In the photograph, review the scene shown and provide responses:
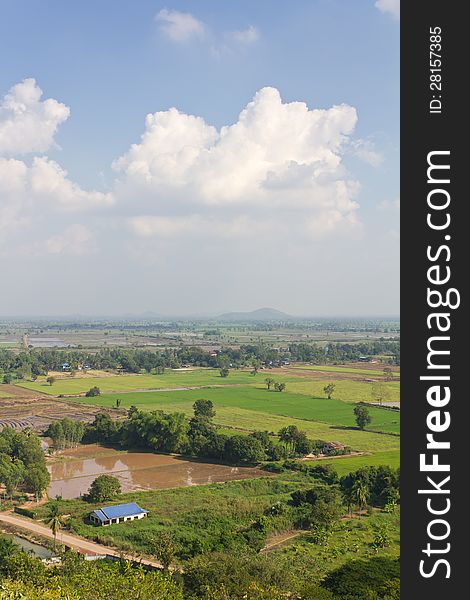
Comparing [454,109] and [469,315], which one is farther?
[454,109]

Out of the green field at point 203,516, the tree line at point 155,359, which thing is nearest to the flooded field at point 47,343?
the tree line at point 155,359

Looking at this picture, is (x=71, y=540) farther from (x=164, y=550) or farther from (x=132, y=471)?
(x=132, y=471)

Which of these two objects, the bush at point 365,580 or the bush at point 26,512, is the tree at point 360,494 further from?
the bush at point 26,512

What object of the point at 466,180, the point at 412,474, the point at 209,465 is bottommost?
the point at 209,465

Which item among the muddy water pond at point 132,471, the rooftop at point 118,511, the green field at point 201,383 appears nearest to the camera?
the rooftop at point 118,511

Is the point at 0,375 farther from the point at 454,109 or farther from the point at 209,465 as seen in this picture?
the point at 454,109

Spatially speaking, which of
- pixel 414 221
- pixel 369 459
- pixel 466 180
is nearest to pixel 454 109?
pixel 466 180

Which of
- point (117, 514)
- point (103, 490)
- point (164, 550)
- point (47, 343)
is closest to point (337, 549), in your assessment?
point (164, 550)

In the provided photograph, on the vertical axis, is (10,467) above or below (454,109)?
below
